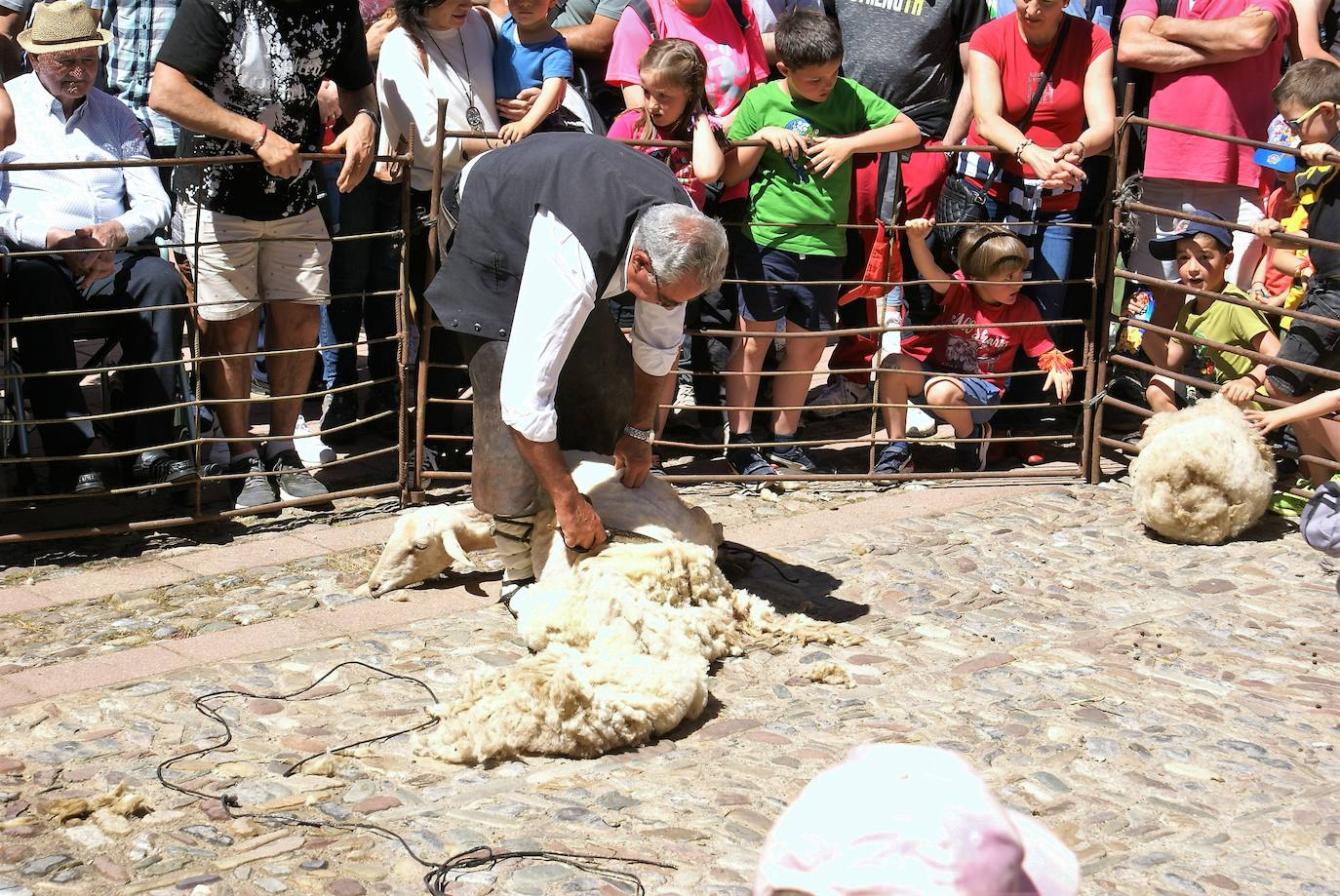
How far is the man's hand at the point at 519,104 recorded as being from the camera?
6914mm

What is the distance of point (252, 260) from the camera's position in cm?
656

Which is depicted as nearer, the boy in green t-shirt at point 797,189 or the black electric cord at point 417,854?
the black electric cord at point 417,854

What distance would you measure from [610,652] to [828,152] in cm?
305

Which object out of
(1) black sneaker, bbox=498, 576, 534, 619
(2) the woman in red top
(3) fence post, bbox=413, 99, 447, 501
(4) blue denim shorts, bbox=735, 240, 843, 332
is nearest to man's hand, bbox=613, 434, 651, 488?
(1) black sneaker, bbox=498, 576, 534, 619

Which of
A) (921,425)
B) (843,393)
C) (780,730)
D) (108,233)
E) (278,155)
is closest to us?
(780,730)

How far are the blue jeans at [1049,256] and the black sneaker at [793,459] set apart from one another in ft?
4.44

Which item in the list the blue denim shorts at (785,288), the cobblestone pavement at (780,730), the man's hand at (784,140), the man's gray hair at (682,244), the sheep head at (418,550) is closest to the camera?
the cobblestone pavement at (780,730)

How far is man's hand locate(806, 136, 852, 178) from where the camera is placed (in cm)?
686

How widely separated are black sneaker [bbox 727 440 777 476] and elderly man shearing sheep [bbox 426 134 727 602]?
1530 mm

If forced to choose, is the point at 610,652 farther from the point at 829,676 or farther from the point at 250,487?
the point at 250,487

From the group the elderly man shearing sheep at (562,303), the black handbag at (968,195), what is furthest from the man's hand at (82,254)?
the black handbag at (968,195)

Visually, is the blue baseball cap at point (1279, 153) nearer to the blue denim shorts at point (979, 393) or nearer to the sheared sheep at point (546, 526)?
the blue denim shorts at point (979, 393)

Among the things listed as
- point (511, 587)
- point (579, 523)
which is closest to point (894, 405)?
point (511, 587)

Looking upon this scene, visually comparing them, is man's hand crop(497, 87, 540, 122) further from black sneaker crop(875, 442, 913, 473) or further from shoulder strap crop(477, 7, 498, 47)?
black sneaker crop(875, 442, 913, 473)
